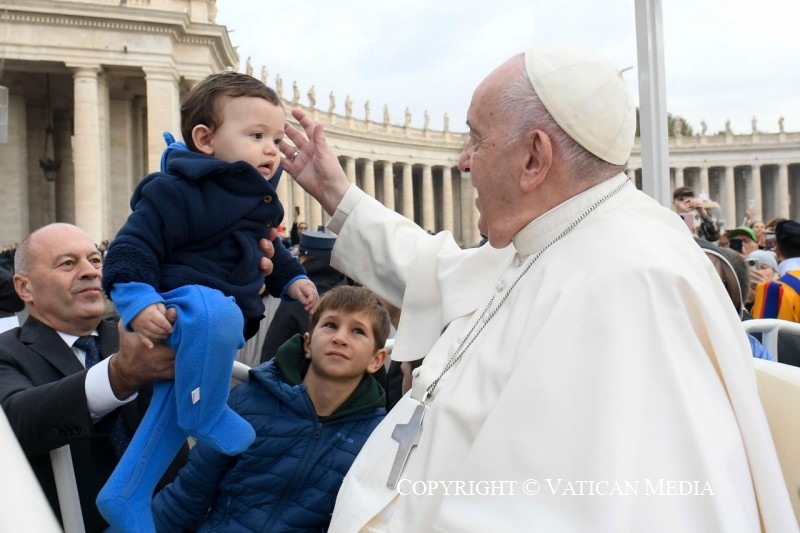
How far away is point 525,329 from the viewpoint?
2.08m

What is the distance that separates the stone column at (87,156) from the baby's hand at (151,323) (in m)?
24.6

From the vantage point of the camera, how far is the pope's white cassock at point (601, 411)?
1.73 meters

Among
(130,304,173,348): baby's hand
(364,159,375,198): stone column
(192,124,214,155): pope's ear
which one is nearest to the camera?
(130,304,173,348): baby's hand

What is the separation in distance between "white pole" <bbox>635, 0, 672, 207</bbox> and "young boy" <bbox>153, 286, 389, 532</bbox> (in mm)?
2408

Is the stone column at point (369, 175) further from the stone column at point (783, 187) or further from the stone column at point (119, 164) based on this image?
the stone column at point (783, 187)

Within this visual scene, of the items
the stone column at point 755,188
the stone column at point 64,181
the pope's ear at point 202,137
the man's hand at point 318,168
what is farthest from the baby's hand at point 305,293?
the stone column at point 755,188

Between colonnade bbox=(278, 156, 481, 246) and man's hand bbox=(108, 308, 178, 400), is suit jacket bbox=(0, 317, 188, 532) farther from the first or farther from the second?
colonnade bbox=(278, 156, 481, 246)

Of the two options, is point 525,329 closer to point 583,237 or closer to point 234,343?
point 583,237

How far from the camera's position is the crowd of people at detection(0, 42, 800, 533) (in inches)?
71.0

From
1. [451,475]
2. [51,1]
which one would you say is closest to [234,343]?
[451,475]

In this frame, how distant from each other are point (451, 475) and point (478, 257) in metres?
1.30

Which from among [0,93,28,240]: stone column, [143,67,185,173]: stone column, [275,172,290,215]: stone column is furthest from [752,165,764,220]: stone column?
[0,93,28,240]: stone column

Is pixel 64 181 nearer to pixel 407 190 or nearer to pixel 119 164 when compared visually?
pixel 119 164

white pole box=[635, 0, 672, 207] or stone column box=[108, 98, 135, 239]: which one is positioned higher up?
stone column box=[108, 98, 135, 239]
